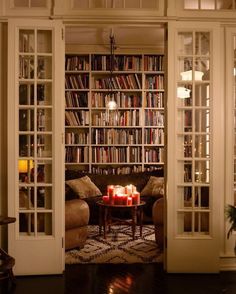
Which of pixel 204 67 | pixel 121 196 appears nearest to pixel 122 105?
pixel 121 196

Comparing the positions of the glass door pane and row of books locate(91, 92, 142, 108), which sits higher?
row of books locate(91, 92, 142, 108)

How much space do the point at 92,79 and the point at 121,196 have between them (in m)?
2.86

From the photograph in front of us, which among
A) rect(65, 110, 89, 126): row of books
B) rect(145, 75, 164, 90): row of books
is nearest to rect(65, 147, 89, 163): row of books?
rect(65, 110, 89, 126): row of books

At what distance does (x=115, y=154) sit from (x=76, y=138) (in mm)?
785

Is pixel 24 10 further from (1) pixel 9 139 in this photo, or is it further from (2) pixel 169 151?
(2) pixel 169 151

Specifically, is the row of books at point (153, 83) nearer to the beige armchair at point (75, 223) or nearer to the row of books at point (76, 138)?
the row of books at point (76, 138)

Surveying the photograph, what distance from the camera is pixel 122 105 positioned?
7637 millimetres

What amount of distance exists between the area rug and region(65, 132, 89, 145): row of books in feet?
6.36

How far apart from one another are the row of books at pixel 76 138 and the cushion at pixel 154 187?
1416mm

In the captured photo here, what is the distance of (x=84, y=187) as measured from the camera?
6.96 m

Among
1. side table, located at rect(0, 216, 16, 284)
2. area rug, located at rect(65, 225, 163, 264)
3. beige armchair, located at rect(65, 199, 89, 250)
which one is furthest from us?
beige armchair, located at rect(65, 199, 89, 250)

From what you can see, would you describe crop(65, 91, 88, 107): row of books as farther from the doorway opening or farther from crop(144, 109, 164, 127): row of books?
crop(144, 109, 164, 127): row of books

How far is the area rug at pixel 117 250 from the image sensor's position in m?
4.75

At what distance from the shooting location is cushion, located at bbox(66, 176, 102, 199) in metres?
6.89
